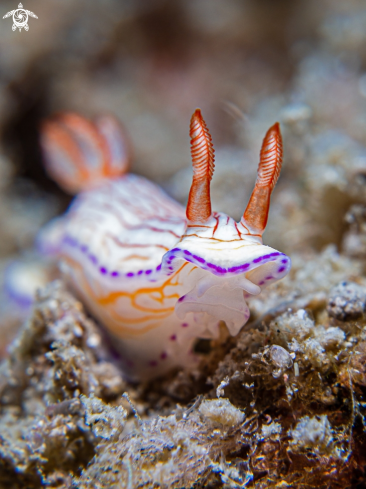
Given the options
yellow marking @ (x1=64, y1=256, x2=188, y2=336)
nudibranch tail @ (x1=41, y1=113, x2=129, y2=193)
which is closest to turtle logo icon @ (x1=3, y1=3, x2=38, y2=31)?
nudibranch tail @ (x1=41, y1=113, x2=129, y2=193)

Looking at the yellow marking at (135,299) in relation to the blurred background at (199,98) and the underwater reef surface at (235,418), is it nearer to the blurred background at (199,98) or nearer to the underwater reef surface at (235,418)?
the underwater reef surface at (235,418)

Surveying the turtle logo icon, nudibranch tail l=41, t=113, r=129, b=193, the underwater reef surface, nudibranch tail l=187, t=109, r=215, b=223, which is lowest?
the underwater reef surface

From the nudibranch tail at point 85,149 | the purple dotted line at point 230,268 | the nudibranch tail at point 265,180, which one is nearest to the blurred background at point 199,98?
the nudibranch tail at point 85,149

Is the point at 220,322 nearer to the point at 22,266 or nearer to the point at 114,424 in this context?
the point at 114,424

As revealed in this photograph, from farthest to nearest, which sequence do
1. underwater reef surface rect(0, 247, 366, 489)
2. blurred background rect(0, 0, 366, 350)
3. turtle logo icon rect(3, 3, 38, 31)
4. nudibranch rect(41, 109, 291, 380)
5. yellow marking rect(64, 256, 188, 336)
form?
1. turtle logo icon rect(3, 3, 38, 31)
2. blurred background rect(0, 0, 366, 350)
3. yellow marking rect(64, 256, 188, 336)
4. nudibranch rect(41, 109, 291, 380)
5. underwater reef surface rect(0, 247, 366, 489)

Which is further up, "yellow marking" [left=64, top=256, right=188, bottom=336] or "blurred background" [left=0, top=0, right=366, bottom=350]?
"blurred background" [left=0, top=0, right=366, bottom=350]

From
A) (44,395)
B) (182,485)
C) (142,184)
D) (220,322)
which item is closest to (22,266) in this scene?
(142,184)

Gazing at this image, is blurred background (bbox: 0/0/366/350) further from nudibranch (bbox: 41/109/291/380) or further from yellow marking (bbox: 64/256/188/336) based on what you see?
yellow marking (bbox: 64/256/188/336)
